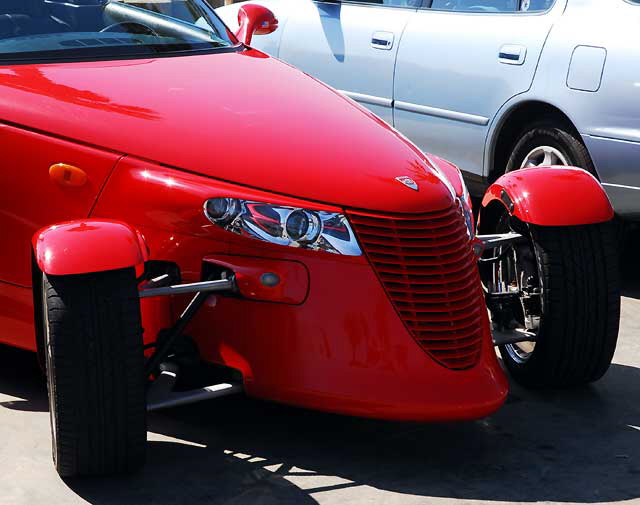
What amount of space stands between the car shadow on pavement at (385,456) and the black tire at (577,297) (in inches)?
7.2

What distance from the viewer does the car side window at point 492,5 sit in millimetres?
6570

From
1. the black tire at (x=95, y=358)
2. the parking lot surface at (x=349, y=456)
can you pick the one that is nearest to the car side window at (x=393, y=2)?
the parking lot surface at (x=349, y=456)

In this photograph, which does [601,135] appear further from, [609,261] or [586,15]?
[609,261]

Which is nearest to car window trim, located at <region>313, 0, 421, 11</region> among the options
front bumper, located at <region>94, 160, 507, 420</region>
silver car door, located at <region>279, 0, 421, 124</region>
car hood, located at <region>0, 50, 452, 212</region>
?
silver car door, located at <region>279, 0, 421, 124</region>

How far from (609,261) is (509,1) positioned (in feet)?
7.69

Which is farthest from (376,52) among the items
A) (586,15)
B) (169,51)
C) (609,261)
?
(609,261)

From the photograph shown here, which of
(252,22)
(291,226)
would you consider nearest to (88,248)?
(291,226)

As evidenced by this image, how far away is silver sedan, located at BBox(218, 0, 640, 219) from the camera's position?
6.09 m

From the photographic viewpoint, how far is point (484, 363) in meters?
4.31

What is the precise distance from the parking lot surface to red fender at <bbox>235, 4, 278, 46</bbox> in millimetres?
1732

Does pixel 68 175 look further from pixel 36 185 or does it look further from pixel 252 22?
pixel 252 22

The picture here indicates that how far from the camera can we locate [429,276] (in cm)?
420

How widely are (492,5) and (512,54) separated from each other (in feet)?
1.18

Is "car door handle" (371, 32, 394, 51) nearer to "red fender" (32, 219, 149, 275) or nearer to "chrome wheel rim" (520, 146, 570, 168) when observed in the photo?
"chrome wheel rim" (520, 146, 570, 168)
